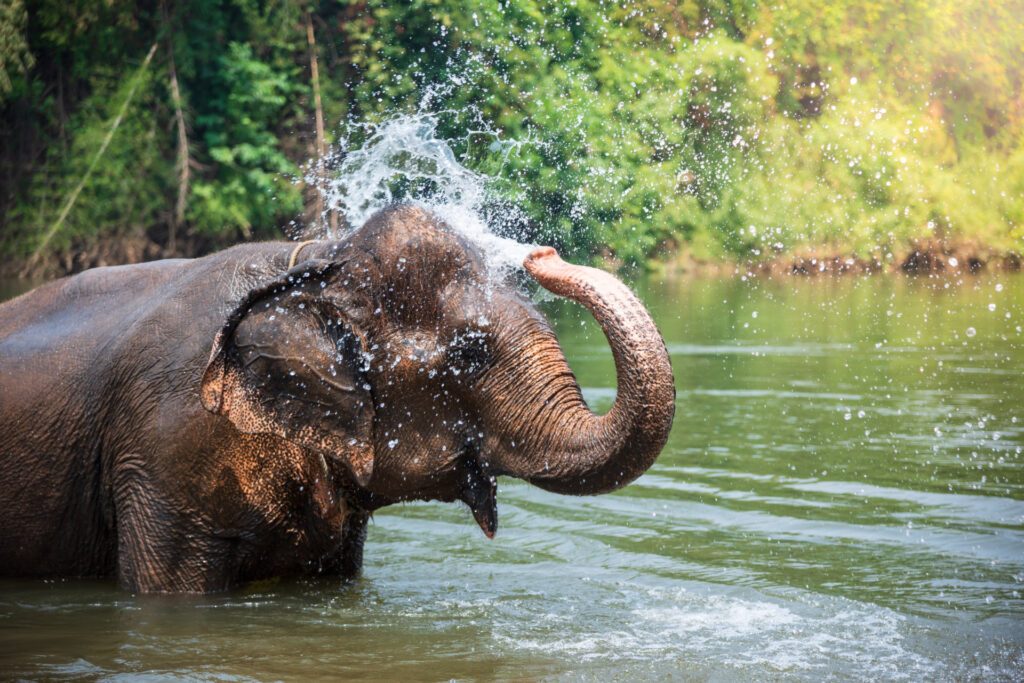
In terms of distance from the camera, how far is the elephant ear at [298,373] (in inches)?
163

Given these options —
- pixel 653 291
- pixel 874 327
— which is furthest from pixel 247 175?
pixel 874 327

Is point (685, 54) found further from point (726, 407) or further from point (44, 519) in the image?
point (44, 519)

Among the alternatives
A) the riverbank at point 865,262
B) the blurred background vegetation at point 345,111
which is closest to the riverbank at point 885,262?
the riverbank at point 865,262

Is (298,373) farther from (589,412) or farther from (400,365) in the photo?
(589,412)

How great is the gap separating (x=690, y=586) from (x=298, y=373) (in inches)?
64.7

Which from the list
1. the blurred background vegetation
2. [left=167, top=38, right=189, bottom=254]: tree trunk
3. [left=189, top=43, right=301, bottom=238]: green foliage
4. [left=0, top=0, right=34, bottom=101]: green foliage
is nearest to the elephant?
the blurred background vegetation

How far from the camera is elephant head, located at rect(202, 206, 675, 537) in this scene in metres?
4.09

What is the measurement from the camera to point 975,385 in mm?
9641

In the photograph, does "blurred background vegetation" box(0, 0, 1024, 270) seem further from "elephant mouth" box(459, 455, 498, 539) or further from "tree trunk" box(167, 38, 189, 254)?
"elephant mouth" box(459, 455, 498, 539)

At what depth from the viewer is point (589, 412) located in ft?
13.1

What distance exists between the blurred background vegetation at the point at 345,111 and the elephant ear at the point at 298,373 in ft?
44.3

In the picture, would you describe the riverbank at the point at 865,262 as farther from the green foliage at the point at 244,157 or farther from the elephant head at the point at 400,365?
the elephant head at the point at 400,365

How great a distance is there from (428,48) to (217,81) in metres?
3.27

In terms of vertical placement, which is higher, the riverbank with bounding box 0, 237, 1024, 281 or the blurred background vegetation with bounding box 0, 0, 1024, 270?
the blurred background vegetation with bounding box 0, 0, 1024, 270
